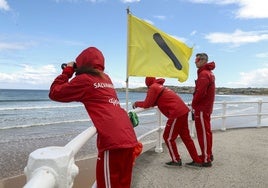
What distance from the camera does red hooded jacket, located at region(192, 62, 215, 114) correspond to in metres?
6.80

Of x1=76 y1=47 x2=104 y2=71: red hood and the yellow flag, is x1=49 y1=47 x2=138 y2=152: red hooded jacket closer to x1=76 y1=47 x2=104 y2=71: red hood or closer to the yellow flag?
x1=76 y1=47 x2=104 y2=71: red hood

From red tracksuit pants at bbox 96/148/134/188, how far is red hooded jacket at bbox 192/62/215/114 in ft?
11.5

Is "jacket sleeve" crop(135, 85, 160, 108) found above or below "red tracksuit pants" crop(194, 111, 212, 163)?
above

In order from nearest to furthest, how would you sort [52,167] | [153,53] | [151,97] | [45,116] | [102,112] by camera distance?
[52,167] < [102,112] < [153,53] < [151,97] < [45,116]

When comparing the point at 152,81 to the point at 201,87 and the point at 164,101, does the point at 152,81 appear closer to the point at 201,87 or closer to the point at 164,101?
the point at 164,101

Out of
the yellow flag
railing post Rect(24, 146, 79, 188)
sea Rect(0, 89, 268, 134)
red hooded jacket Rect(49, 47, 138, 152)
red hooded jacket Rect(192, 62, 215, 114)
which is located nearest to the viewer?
railing post Rect(24, 146, 79, 188)

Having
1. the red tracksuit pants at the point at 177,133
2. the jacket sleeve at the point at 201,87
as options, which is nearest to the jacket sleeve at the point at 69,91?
the red tracksuit pants at the point at 177,133

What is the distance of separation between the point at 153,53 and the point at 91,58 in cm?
299

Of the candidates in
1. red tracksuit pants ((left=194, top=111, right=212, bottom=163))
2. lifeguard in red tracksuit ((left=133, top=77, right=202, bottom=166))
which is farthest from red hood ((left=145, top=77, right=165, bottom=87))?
red tracksuit pants ((left=194, top=111, right=212, bottom=163))

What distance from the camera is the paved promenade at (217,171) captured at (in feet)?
18.9

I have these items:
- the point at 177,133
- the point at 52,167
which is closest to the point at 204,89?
the point at 177,133

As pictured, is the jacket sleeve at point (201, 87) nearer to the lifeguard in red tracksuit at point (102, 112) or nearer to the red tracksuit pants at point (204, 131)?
the red tracksuit pants at point (204, 131)

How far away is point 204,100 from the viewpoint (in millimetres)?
6938

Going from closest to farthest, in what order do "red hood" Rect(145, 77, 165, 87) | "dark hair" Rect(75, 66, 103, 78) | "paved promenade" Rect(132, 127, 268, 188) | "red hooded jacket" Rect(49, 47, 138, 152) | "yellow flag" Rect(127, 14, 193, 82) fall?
"red hooded jacket" Rect(49, 47, 138, 152) → "dark hair" Rect(75, 66, 103, 78) → "paved promenade" Rect(132, 127, 268, 188) → "yellow flag" Rect(127, 14, 193, 82) → "red hood" Rect(145, 77, 165, 87)
